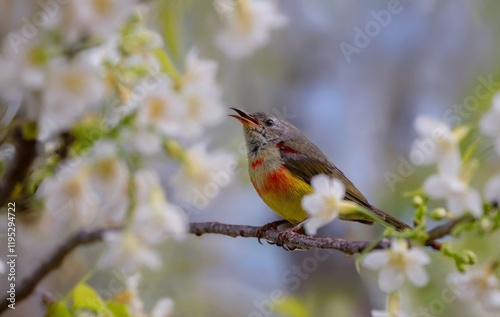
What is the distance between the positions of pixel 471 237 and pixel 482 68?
1.49 metres

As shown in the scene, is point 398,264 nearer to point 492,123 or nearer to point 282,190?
point 492,123

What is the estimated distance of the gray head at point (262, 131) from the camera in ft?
7.76

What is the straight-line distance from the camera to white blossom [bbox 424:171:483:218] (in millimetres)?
737

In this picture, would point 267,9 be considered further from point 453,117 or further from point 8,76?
point 453,117

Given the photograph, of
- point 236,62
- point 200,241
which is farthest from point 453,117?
point 200,241

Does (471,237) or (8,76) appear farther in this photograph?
(471,237)

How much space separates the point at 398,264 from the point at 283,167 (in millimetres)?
1357

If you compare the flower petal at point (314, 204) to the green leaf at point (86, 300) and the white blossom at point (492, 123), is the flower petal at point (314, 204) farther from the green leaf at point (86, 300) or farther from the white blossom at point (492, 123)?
the green leaf at point (86, 300)

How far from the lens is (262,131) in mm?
2412

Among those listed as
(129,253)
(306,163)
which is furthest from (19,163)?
(306,163)

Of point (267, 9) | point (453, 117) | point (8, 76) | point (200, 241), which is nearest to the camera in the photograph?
point (8, 76)

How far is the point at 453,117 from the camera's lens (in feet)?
8.41

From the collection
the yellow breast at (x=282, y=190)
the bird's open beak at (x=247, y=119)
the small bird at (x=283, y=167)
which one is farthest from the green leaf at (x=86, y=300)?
the bird's open beak at (x=247, y=119)

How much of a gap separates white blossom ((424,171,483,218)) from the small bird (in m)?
1.09
